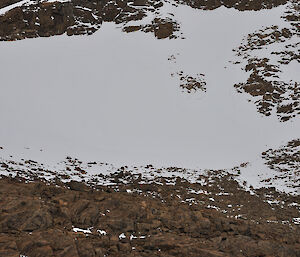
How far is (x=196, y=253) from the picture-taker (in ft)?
21.0

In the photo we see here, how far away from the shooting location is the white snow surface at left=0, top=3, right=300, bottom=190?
17.4 m

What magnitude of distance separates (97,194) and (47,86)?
1757 centimetres

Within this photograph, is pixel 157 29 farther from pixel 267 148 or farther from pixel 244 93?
pixel 267 148

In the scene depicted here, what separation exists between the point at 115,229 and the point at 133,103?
17018 mm

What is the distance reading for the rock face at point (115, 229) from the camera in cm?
596

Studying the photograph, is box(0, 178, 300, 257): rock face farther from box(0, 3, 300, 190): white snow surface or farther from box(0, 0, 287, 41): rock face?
box(0, 0, 287, 41): rock face

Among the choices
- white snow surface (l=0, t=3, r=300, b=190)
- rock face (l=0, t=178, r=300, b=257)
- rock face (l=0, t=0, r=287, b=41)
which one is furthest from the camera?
rock face (l=0, t=0, r=287, b=41)

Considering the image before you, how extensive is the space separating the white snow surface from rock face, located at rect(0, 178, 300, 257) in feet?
20.3

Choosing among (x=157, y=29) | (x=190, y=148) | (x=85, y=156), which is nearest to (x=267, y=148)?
(x=190, y=148)

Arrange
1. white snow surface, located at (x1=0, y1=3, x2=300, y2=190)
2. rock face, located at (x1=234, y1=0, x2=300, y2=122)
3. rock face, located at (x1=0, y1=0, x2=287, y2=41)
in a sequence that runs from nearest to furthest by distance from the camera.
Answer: white snow surface, located at (x1=0, y1=3, x2=300, y2=190) → rock face, located at (x1=234, y1=0, x2=300, y2=122) → rock face, located at (x1=0, y1=0, x2=287, y2=41)

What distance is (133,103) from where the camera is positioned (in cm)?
2344

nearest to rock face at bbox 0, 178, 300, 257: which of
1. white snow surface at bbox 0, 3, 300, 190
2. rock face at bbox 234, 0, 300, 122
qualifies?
white snow surface at bbox 0, 3, 300, 190

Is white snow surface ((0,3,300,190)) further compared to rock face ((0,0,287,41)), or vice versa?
rock face ((0,0,287,41))

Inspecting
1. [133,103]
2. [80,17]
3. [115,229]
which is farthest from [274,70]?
[80,17]
